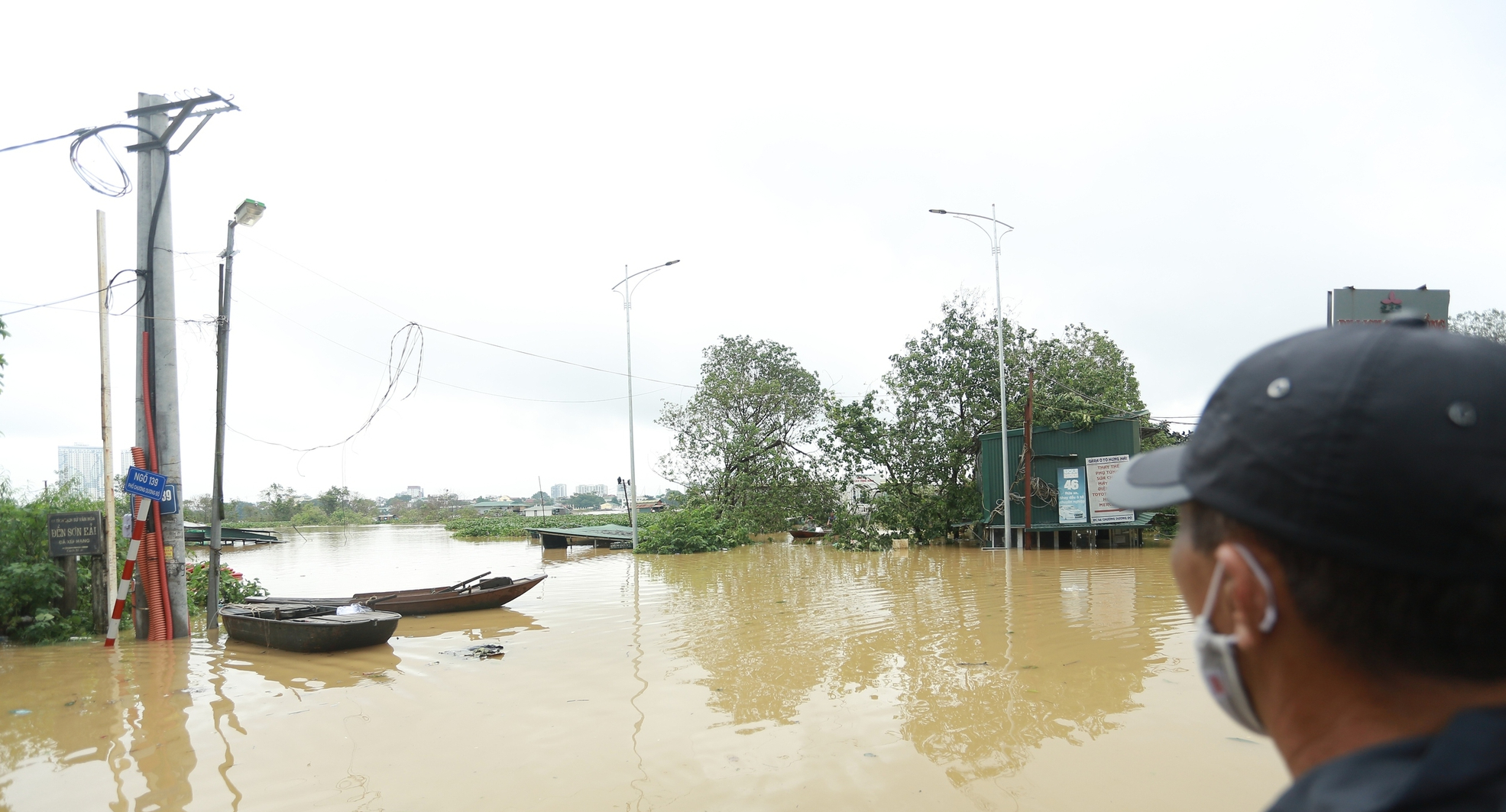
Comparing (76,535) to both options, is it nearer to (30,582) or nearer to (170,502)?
(30,582)

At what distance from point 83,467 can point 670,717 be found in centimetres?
2068

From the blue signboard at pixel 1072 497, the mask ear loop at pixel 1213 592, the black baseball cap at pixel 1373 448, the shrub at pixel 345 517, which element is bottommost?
the shrub at pixel 345 517

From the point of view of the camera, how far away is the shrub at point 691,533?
2964 centimetres

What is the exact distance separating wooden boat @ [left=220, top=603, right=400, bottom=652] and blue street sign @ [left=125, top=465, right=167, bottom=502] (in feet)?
7.30

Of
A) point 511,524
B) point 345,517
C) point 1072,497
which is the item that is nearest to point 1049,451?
point 1072,497

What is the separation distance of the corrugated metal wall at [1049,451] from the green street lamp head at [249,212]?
20.3 m

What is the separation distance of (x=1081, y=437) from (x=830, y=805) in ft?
67.1

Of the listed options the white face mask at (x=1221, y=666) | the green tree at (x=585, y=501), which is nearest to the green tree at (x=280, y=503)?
the green tree at (x=585, y=501)

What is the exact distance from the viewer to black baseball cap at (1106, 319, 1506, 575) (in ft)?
2.82

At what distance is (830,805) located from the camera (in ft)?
18.6

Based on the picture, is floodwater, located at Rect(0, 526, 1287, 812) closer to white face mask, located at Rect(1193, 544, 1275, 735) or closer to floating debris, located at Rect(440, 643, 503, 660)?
floating debris, located at Rect(440, 643, 503, 660)

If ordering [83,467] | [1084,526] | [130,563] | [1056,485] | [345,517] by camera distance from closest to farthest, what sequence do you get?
1. [130,563]
2. [83,467]
3. [1084,526]
4. [1056,485]
5. [345,517]

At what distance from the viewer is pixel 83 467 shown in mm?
20406

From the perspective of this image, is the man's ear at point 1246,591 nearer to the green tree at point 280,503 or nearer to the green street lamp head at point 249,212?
the green street lamp head at point 249,212
